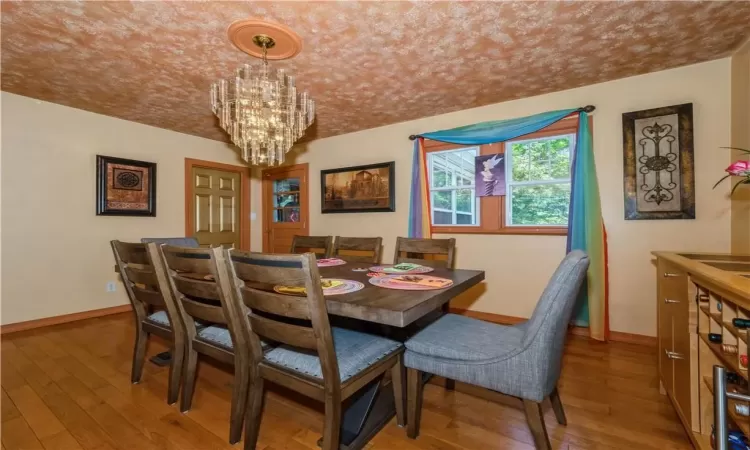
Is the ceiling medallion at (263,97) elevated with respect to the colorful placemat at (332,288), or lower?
elevated

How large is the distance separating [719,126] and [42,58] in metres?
4.99

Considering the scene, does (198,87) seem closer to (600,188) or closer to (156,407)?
(156,407)

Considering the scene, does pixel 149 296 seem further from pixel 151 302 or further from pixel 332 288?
pixel 332 288

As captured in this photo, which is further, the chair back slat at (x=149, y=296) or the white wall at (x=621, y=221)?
the white wall at (x=621, y=221)

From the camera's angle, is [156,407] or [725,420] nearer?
[725,420]

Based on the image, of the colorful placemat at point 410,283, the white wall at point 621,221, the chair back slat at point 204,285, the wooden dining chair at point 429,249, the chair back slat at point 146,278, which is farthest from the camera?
the white wall at point 621,221

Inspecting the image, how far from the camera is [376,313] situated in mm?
1209

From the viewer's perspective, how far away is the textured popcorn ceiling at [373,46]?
1826mm

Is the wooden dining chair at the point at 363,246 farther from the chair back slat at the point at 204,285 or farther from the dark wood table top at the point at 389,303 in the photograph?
the chair back slat at the point at 204,285

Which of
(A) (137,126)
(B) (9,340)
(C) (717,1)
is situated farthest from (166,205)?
(C) (717,1)

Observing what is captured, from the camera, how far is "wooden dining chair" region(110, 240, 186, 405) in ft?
5.71

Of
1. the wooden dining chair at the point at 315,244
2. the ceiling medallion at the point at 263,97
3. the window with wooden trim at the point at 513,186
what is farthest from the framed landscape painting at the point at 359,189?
the ceiling medallion at the point at 263,97

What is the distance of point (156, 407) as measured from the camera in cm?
181

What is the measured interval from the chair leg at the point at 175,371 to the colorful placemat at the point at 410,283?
1.15m
